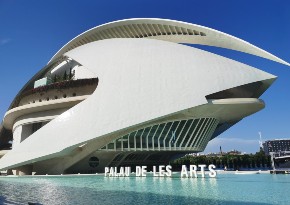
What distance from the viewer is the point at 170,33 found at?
124 feet

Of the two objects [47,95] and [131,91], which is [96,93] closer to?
[131,91]

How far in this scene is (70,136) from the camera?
2511 cm

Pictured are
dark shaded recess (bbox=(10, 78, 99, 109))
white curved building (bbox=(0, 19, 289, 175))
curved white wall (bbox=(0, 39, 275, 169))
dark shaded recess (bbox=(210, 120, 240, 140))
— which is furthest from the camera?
dark shaded recess (bbox=(210, 120, 240, 140))

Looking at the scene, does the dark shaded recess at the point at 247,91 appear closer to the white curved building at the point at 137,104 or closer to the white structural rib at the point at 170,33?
the white curved building at the point at 137,104

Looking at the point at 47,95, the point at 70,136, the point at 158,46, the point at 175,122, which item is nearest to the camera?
the point at 70,136

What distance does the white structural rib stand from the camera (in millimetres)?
32625

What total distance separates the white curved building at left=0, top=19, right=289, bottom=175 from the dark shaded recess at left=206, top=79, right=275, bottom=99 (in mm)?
113

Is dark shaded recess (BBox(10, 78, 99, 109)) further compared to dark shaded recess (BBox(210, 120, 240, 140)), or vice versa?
dark shaded recess (BBox(210, 120, 240, 140))

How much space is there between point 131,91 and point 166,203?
60.6 feet

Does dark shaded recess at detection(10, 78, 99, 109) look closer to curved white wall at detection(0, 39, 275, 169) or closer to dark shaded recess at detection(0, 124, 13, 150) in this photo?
curved white wall at detection(0, 39, 275, 169)

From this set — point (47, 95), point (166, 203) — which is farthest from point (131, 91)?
point (166, 203)

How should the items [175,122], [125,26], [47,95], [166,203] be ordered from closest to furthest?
[166,203] → [175,122] → [47,95] → [125,26]

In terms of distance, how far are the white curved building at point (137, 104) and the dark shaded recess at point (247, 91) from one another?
4.4 inches

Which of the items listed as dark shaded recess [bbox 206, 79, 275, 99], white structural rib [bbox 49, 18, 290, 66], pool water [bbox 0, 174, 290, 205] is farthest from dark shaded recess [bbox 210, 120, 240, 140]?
pool water [bbox 0, 174, 290, 205]
